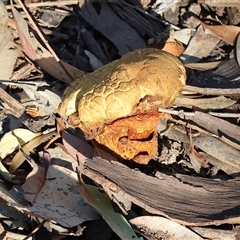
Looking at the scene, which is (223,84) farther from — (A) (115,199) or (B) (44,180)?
(B) (44,180)

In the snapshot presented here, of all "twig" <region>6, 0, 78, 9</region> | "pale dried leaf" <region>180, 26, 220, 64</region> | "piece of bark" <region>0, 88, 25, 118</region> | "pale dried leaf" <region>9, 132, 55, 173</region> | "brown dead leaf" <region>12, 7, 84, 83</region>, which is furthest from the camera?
"twig" <region>6, 0, 78, 9</region>

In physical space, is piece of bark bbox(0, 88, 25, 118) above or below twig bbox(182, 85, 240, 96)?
below

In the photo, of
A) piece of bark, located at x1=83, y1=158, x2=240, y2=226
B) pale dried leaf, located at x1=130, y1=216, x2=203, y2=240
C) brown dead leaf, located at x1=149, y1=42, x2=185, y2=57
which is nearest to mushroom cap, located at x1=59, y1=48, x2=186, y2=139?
piece of bark, located at x1=83, y1=158, x2=240, y2=226

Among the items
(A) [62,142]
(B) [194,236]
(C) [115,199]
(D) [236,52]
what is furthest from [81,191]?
(D) [236,52]

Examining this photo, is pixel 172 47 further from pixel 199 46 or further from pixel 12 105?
pixel 12 105

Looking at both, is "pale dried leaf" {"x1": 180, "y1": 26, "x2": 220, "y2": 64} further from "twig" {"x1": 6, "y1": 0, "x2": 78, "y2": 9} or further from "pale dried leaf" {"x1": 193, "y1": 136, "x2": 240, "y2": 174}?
"twig" {"x1": 6, "y1": 0, "x2": 78, "y2": 9}

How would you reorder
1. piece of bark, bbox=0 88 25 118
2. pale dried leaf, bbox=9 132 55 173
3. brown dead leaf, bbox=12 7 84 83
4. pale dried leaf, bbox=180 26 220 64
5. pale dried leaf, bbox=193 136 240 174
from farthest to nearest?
pale dried leaf, bbox=180 26 220 64 → brown dead leaf, bbox=12 7 84 83 → piece of bark, bbox=0 88 25 118 → pale dried leaf, bbox=9 132 55 173 → pale dried leaf, bbox=193 136 240 174

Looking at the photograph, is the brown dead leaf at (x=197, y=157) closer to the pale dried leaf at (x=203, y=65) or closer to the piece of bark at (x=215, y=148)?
the piece of bark at (x=215, y=148)
